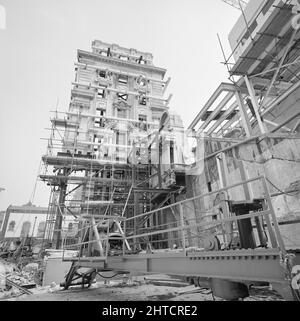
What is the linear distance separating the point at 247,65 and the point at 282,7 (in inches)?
82.0

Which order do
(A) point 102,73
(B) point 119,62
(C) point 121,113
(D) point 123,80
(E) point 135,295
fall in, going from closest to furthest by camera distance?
(E) point 135,295 → (C) point 121,113 → (A) point 102,73 → (B) point 119,62 → (D) point 123,80

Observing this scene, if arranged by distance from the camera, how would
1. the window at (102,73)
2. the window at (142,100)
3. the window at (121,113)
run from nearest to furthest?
the window at (121,113) < the window at (142,100) < the window at (102,73)

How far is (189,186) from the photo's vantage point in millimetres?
12852

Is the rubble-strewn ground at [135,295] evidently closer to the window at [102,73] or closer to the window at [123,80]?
the window at [102,73]

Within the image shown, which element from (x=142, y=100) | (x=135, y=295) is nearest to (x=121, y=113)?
(x=142, y=100)

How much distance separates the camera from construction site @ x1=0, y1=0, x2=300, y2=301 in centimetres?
381

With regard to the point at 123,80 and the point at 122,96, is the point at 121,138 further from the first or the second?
the point at 123,80

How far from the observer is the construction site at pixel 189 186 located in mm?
3812

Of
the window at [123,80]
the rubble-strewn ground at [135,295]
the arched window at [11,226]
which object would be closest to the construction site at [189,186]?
the rubble-strewn ground at [135,295]

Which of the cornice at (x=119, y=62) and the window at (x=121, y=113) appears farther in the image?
the cornice at (x=119, y=62)
